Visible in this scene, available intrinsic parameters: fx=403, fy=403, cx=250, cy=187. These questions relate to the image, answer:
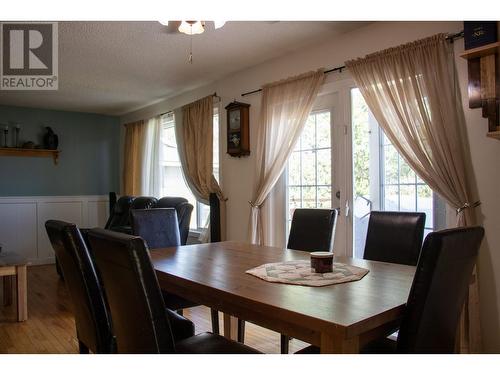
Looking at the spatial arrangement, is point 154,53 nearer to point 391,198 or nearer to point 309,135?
point 309,135

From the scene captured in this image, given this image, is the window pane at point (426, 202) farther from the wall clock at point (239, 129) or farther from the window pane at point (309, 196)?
the wall clock at point (239, 129)

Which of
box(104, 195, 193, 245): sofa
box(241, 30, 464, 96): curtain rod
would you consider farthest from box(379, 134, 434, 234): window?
box(104, 195, 193, 245): sofa

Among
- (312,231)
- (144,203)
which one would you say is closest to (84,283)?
(312,231)

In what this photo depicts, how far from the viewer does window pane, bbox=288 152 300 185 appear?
12.4 feet

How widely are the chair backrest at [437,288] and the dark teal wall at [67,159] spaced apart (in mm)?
6141

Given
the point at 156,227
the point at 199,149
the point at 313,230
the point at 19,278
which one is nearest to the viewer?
the point at 313,230

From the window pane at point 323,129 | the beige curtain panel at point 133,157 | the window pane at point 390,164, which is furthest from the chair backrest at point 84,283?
the beige curtain panel at point 133,157

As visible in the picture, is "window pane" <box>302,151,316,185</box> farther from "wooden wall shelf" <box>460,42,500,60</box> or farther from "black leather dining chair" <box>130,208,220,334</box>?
"wooden wall shelf" <box>460,42,500,60</box>

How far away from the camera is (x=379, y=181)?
314cm

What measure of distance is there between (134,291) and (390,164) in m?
2.38

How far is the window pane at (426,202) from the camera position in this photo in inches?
113

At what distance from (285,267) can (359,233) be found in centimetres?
155

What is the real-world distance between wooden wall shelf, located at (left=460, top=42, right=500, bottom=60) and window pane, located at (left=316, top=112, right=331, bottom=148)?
1.29 m
